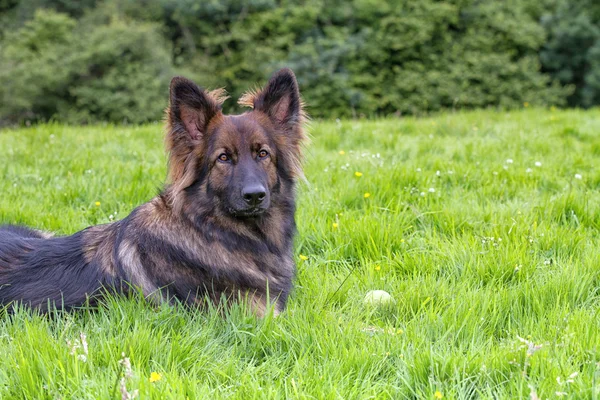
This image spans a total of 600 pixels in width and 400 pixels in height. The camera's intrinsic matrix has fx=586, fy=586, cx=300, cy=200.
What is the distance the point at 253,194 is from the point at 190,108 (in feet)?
2.24

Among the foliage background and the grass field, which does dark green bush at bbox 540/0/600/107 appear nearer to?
the foliage background

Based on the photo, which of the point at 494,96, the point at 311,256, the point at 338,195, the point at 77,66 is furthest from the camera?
the point at 494,96

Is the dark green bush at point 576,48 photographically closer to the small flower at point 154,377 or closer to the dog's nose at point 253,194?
the dog's nose at point 253,194

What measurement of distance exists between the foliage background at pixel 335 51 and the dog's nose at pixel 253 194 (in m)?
15.0

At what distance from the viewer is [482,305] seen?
3.24 metres

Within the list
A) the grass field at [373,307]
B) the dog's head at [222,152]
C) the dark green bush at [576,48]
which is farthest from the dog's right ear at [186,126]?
the dark green bush at [576,48]

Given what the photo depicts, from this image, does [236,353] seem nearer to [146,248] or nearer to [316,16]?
[146,248]

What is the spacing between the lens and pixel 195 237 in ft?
11.3

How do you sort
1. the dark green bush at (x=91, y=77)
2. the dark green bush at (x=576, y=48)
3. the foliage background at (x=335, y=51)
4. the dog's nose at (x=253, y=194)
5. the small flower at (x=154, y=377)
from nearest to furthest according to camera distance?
the small flower at (x=154, y=377) → the dog's nose at (x=253, y=194) → the dark green bush at (x=91, y=77) → the foliage background at (x=335, y=51) → the dark green bush at (x=576, y=48)

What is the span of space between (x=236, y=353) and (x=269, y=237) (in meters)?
0.91

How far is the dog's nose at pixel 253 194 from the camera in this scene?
11.0ft

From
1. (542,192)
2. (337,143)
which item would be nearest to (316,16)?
(337,143)

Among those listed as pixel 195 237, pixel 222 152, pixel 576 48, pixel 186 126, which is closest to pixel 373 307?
pixel 195 237

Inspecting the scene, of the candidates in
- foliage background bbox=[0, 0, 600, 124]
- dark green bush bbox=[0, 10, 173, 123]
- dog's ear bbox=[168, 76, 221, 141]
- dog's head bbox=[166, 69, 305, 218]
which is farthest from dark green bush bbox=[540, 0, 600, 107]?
dog's ear bbox=[168, 76, 221, 141]
